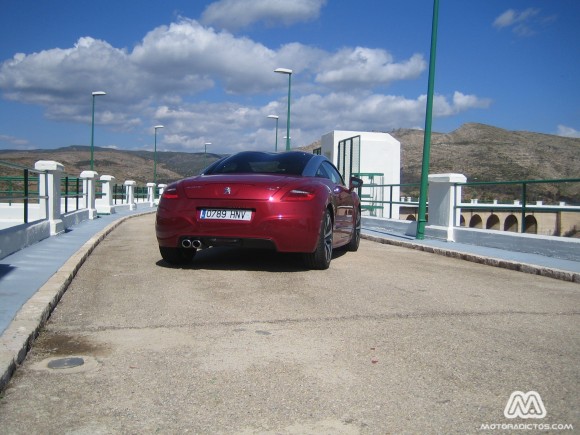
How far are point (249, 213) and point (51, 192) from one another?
20.6 feet

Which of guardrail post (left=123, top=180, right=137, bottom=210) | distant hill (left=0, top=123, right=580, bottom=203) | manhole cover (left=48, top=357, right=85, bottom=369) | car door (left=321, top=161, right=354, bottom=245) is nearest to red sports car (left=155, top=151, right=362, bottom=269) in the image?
car door (left=321, top=161, right=354, bottom=245)

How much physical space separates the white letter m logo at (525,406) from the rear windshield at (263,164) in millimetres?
4498

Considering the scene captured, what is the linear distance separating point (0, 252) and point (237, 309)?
379 cm

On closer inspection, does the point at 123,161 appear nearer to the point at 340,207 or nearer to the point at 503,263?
the point at 340,207

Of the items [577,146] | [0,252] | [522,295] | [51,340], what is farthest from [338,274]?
[577,146]

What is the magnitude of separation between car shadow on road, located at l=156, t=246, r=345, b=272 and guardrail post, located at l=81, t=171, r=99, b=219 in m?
9.27

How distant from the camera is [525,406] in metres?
2.87

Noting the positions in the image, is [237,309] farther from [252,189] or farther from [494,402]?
[494,402]

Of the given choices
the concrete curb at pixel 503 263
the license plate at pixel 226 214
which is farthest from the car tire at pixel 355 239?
the license plate at pixel 226 214

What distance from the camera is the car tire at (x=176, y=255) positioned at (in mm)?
7059

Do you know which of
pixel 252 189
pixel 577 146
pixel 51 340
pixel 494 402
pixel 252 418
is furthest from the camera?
pixel 577 146

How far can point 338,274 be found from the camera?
6.93 m

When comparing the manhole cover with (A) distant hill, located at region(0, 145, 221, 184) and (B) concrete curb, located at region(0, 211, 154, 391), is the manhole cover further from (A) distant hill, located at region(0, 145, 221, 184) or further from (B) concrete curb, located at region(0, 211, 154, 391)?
(A) distant hill, located at region(0, 145, 221, 184)

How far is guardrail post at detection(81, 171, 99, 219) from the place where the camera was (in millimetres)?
17062
